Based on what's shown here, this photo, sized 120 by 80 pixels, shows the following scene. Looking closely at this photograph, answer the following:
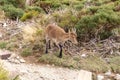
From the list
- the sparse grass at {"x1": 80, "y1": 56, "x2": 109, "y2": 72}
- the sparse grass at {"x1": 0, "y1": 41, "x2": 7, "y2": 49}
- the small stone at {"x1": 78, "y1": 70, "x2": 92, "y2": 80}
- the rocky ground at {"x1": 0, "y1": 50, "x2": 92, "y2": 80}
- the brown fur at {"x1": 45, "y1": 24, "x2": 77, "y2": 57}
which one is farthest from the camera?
the sparse grass at {"x1": 0, "y1": 41, "x2": 7, "y2": 49}

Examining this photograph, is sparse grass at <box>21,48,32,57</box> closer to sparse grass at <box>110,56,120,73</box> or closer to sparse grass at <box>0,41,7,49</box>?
sparse grass at <box>0,41,7,49</box>

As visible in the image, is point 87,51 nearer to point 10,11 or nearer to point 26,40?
point 26,40

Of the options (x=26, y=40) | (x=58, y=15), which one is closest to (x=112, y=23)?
(x=58, y=15)

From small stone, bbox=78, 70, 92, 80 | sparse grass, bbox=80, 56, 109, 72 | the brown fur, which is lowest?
small stone, bbox=78, 70, 92, 80

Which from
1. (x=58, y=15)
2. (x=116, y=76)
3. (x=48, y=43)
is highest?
(x=58, y=15)

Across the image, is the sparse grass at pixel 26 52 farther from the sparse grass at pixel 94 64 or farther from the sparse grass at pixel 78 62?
the sparse grass at pixel 94 64

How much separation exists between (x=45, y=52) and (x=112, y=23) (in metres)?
2.78

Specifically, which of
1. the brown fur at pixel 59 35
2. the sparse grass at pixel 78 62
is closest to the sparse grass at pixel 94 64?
the sparse grass at pixel 78 62

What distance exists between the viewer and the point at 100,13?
39.7ft

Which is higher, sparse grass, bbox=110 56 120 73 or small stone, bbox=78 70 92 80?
sparse grass, bbox=110 56 120 73

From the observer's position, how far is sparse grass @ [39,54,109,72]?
33.0 ft

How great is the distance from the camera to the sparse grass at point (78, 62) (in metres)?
10.1

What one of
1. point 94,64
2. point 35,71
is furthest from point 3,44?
point 94,64

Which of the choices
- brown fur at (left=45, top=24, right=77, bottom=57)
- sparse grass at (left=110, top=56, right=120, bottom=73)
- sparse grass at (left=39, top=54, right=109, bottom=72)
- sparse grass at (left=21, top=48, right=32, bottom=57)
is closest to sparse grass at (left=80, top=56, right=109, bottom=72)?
sparse grass at (left=39, top=54, right=109, bottom=72)
